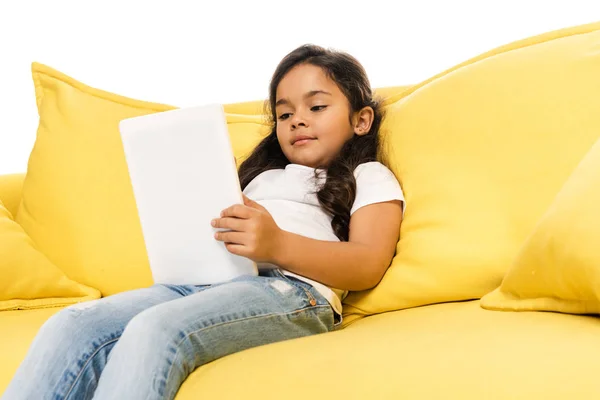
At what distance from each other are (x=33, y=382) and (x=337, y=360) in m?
0.39

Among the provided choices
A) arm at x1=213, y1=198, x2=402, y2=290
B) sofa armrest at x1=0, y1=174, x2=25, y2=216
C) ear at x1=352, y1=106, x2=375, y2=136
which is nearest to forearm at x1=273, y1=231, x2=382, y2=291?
arm at x1=213, y1=198, x2=402, y2=290

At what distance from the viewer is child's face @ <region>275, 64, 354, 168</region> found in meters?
1.47

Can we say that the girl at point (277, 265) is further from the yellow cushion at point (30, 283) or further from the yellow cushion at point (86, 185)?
the yellow cushion at point (30, 283)

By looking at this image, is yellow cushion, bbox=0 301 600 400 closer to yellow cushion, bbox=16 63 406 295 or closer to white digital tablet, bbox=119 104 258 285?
white digital tablet, bbox=119 104 258 285

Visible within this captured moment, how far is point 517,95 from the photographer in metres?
1.32

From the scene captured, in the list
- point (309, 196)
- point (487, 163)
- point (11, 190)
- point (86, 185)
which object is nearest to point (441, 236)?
point (487, 163)

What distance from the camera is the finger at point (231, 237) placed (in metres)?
1.13

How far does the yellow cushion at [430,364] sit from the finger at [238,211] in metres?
0.21

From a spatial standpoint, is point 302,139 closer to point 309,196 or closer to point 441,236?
point 309,196

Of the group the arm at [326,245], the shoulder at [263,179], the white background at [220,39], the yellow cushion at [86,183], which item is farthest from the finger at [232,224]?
the white background at [220,39]

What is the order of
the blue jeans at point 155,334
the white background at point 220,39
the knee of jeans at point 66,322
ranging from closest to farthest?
the blue jeans at point 155,334 < the knee of jeans at point 66,322 < the white background at point 220,39

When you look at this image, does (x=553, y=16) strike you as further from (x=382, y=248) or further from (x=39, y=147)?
(x=39, y=147)

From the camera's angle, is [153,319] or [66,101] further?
[66,101]

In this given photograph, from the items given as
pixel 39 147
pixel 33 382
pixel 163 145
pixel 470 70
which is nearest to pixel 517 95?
pixel 470 70
